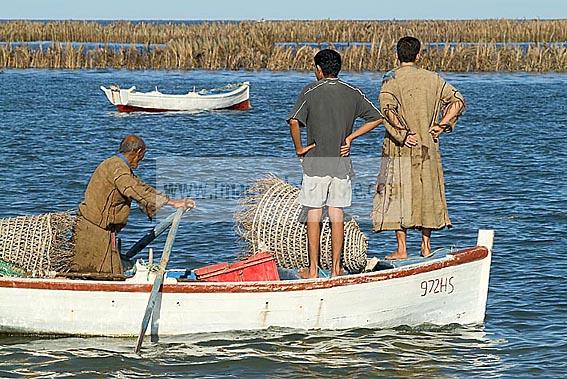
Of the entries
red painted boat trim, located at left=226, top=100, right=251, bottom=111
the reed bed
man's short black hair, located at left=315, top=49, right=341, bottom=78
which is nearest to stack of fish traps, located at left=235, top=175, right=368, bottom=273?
man's short black hair, located at left=315, top=49, right=341, bottom=78

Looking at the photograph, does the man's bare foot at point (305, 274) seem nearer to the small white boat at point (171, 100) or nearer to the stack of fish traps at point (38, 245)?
the stack of fish traps at point (38, 245)

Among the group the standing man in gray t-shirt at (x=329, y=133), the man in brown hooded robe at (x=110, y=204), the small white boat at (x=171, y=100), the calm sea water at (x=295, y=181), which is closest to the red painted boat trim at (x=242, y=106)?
the small white boat at (x=171, y=100)

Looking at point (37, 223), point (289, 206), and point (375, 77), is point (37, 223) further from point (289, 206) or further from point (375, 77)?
point (375, 77)

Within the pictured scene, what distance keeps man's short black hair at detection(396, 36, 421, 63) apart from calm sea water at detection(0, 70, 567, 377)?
72.3 inches

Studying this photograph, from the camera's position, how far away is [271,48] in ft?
147

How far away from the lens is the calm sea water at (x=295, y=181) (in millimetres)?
8539

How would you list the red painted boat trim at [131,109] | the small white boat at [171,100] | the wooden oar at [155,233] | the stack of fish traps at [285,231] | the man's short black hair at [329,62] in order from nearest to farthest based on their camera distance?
the man's short black hair at [329,62], the stack of fish traps at [285,231], the wooden oar at [155,233], the small white boat at [171,100], the red painted boat trim at [131,109]

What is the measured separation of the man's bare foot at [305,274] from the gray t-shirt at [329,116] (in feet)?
2.70

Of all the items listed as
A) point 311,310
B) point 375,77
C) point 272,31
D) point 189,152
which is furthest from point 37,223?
point 272,31

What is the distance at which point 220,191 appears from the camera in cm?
1609

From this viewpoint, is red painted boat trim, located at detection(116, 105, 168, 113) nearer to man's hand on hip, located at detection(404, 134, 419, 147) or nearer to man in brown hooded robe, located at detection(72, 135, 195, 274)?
man in brown hooded robe, located at detection(72, 135, 195, 274)

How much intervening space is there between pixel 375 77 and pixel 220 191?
23.5 metres

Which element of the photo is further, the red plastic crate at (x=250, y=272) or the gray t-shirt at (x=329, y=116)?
the red plastic crate at (x=250, y=272)

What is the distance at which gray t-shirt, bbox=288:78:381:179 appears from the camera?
837 centimetres
